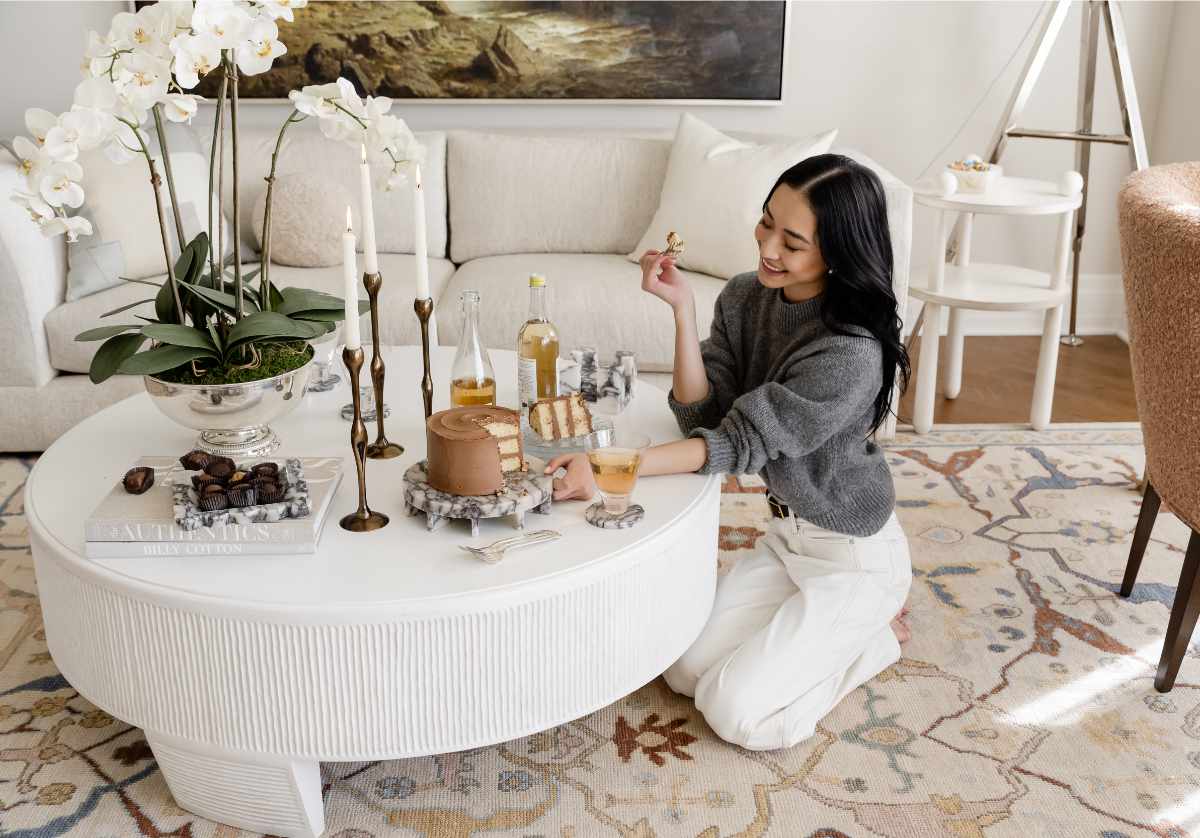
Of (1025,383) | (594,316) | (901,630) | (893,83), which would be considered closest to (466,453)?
(901,630)

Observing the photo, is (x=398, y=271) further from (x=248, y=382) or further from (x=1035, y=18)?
(x=1035, y=18)

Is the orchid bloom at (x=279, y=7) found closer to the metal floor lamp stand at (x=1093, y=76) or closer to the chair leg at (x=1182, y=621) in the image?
the chair leg at (x=1182, y=621)

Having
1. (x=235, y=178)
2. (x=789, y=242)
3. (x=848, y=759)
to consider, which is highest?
(x=235, y=178)

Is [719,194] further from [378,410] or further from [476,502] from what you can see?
[476,502]

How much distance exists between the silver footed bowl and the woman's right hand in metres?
0.56

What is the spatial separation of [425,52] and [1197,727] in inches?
114

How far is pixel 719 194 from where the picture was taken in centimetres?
305

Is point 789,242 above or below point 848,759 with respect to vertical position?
above

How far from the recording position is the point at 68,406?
2.78 meters

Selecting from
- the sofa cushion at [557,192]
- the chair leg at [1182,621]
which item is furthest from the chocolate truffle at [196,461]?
the sofa cushion at [557,192]

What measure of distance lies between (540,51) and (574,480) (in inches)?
94.9

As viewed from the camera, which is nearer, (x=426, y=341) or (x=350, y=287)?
(x=350, y=287)

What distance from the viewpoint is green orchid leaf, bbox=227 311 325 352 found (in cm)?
161

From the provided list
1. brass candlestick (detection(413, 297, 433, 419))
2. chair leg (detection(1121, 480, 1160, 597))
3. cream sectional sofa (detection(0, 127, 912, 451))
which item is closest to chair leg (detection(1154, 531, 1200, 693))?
chair leg (detection(1121, 480, 1160, 597))
